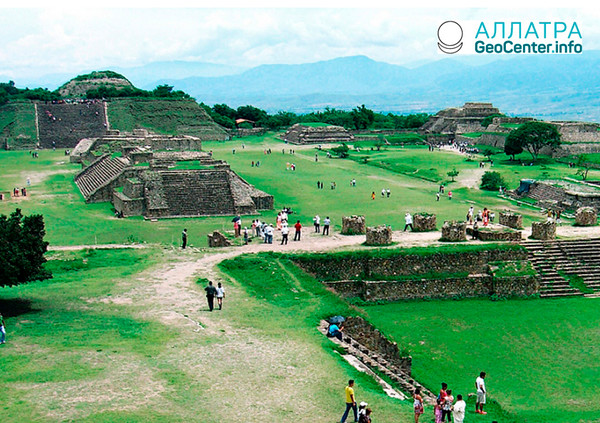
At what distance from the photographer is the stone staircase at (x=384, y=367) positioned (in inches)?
621

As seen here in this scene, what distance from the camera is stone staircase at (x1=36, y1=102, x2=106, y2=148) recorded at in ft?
255

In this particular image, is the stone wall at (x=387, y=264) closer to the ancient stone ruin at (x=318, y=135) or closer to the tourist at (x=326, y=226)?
the tourist at (x=326, y=226)

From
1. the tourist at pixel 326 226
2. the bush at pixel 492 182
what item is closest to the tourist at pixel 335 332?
the tourist at pixel 326 226

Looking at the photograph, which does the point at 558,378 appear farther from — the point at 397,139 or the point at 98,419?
the point at 397,139

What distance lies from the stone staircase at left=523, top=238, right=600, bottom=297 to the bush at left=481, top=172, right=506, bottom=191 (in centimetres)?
2079

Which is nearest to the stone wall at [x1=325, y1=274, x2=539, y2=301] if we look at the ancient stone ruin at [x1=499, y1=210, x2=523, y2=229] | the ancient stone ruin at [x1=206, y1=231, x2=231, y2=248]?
the ancient stone ruin at [x1=499, y1=210, x2=523, y2=229]

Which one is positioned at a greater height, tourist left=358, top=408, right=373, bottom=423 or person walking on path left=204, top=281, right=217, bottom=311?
person walking on path left=204, top=281, right=217, bottom=311

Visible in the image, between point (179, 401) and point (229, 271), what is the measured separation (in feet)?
33.0

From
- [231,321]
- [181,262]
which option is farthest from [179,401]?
[181,262]

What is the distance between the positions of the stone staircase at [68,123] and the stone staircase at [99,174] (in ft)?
87.6

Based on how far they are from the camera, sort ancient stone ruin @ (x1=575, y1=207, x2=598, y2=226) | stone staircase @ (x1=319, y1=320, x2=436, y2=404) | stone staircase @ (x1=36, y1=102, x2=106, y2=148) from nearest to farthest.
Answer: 1. stone staircase @ (x1=319, y1=320, x2=436, y2=404)
2. ancient stone ruin @ (x1=575, y1=207, x2=598, y2=226)
3. stone staircase @ (x1=36, y1=102, x2=106, y2=148)

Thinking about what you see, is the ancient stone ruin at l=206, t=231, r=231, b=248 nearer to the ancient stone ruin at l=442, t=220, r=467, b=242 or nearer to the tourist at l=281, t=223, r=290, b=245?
the tourist at l=281, t=223, r=290, b=245

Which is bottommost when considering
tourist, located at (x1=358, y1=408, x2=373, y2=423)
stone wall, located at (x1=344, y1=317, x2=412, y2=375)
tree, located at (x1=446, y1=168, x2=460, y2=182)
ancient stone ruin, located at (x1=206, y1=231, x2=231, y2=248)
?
stone wall, located at (x1=344, y1=317, x2=412, y2=375)

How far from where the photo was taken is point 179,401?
43.6ft
